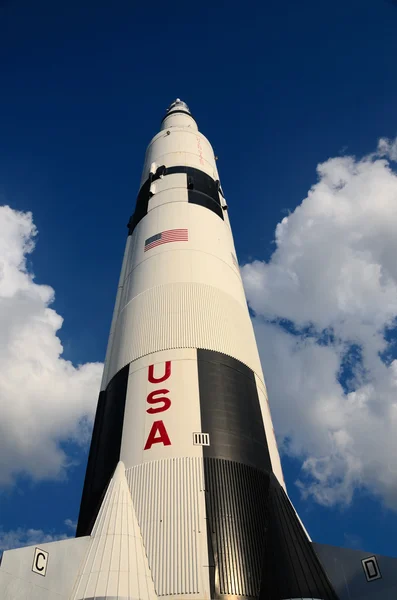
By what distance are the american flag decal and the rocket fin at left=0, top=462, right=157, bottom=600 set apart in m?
9.72

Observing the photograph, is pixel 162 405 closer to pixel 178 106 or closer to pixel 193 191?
pixel 193 191

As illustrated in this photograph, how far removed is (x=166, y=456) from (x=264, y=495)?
2.65 metres

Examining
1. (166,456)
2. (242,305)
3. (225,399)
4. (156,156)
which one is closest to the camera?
(166,456)

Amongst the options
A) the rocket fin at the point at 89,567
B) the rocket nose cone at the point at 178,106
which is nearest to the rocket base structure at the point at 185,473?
the rocket fin at the point at 89,567

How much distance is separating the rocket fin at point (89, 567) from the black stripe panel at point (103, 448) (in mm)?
1126

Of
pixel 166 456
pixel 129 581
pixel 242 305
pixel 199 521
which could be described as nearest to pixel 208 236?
pixel 242 305

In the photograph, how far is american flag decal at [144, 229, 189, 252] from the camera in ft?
56.5

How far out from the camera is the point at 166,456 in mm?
11453

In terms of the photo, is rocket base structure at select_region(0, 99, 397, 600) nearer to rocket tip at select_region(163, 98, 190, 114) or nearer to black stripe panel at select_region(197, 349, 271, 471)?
black stripe panel at select_region(197, 349, 271, 471)

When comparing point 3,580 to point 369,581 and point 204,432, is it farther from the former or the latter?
point 369,581

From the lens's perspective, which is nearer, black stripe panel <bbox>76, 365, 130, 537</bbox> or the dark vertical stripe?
the dark vertical stripe

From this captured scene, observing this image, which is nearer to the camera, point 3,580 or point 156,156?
point 3,580

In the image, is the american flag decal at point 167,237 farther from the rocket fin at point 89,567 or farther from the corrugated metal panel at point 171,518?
the rocket fin at point 89,567

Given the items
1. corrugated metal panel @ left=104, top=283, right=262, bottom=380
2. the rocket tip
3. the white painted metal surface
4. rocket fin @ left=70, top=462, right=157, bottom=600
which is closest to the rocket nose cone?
the rocket tip
